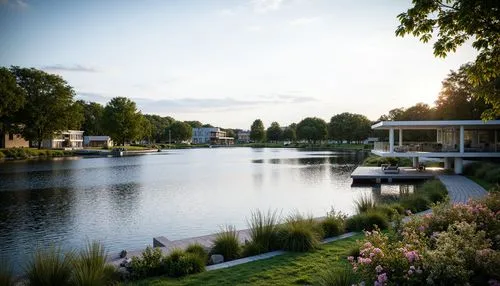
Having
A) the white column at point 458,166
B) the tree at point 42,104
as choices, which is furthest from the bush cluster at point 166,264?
the tree at point 42,104

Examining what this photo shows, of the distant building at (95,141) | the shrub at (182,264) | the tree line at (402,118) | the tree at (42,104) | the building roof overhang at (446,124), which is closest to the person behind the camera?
the shrub at (182,264)

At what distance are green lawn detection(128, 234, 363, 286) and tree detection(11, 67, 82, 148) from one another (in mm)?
68943

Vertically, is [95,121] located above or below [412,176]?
above

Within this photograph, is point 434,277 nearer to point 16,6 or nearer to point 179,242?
point 179,242

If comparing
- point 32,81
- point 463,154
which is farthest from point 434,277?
point 32,81

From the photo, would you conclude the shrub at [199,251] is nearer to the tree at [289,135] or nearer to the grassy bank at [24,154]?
the grassy bank at [24,154]

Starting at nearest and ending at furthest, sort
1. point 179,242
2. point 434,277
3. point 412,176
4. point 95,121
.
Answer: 1. point 434,277
2. point 179,242
3. point 412,176
4. point 95,121

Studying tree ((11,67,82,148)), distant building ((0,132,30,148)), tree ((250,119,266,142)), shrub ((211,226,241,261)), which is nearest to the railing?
shrub ((211,226,241,261))

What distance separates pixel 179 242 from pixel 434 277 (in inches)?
277

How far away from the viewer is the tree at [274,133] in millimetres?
148875

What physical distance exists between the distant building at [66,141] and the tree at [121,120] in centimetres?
918

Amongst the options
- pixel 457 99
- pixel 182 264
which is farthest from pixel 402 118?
pixel 182 264

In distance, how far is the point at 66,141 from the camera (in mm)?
91375

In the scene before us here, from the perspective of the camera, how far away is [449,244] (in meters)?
4.51
